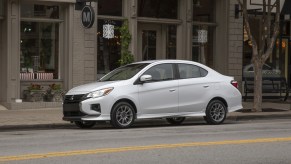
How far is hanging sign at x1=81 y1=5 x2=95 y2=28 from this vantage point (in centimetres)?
2038

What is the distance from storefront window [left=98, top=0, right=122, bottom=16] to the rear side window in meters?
6.64

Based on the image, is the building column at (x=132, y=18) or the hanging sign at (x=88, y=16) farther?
the building column at (x=132, y=18)

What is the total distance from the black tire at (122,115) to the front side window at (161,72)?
41.8 inches

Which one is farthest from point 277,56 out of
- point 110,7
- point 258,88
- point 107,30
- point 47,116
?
point 47,116

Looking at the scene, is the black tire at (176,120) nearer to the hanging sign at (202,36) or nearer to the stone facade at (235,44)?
the hanging sign at (202,36)

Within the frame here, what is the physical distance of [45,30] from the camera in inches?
814

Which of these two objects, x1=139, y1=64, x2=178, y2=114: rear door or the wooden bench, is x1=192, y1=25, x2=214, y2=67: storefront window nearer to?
the wooden bench

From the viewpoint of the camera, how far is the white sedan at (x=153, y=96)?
1456cm

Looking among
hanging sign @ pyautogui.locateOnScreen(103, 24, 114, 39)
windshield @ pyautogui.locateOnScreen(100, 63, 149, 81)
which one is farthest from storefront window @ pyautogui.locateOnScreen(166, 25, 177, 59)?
windshield @ pyautogui.locateOnScreen(100, 63, 149, 81)

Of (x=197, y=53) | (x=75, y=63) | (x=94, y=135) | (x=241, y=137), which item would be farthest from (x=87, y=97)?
(x=197, y=53)

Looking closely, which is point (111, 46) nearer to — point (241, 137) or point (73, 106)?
point (73, 106)

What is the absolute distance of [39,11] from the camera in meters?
20.5

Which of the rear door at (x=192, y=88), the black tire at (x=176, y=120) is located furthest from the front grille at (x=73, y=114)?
the black tire at (x=176, y=120)

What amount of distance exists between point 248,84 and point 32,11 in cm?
929
